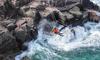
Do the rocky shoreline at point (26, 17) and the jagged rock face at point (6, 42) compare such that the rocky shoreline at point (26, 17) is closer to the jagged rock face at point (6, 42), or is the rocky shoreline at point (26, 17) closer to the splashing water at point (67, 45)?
the jagged rock face at point (6, 42)

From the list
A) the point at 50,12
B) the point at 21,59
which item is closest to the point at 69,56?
the point at 21,59

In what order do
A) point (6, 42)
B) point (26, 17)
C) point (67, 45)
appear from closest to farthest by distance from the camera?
point (6, 42), point (67, 45), point (26, 17)

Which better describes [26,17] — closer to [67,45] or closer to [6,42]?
[6,42]

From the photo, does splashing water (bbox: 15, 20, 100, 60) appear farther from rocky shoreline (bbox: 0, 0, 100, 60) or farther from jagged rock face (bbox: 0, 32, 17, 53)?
jagged rock face (bbox: 0, 32, 17, 53)

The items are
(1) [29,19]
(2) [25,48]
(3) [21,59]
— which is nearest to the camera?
(3) [21,59]

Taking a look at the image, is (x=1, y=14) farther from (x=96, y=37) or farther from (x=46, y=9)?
(x=96, y=37)

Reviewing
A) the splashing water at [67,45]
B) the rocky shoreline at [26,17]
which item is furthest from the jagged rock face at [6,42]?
the splashing water at [67,45]

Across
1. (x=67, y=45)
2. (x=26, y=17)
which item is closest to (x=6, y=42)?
A: (x=26, y=17)
